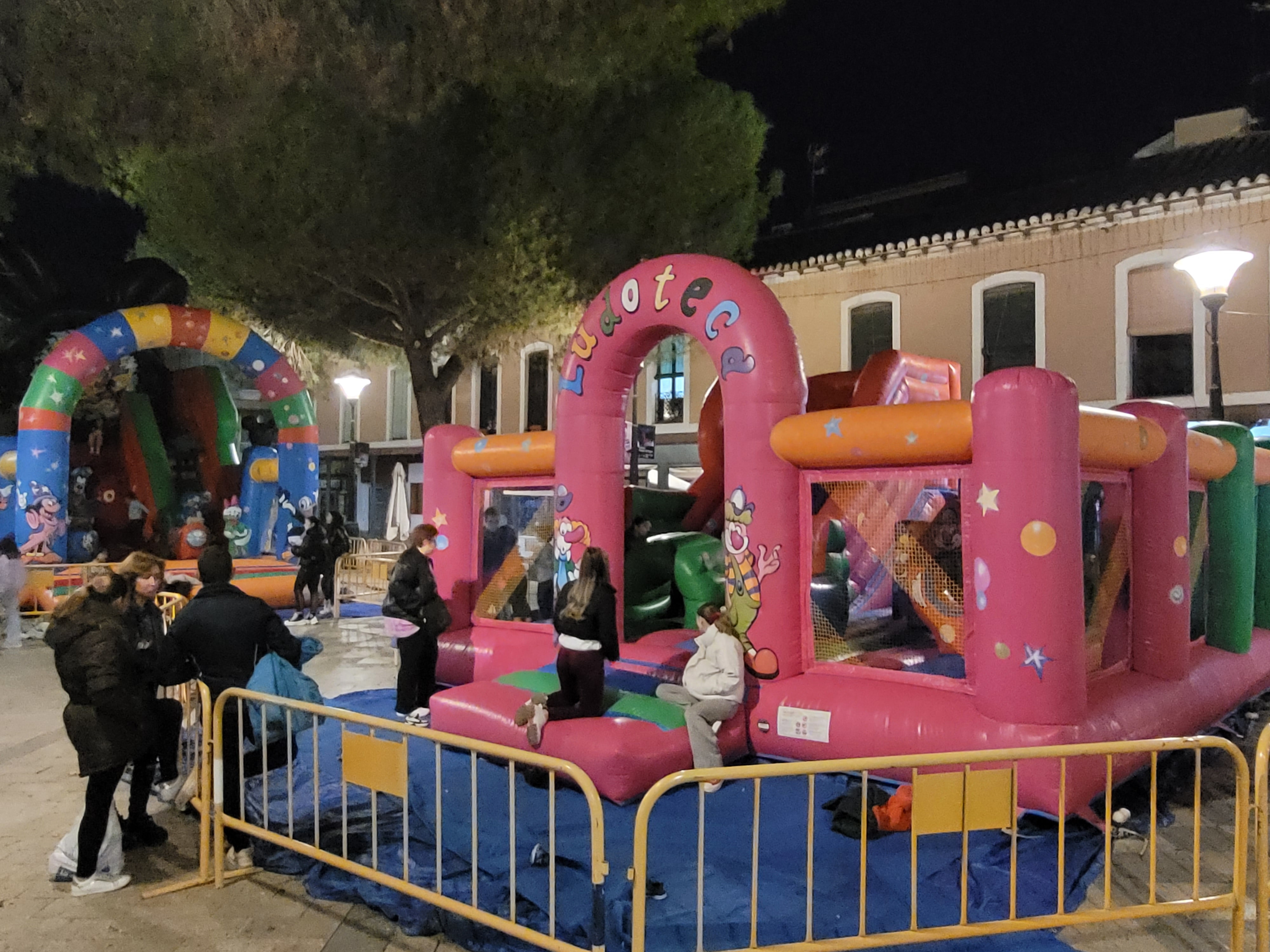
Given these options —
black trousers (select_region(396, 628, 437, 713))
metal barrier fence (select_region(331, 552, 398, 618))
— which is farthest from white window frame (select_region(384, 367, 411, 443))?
black trousers (select_region(396, 628, 437, 713))

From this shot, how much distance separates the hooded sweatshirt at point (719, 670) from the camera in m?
5.53

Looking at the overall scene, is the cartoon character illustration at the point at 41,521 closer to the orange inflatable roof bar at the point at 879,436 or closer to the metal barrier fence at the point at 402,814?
the metal barrier fence at the point at 402,814

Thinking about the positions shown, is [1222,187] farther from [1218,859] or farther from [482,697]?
[482,697]

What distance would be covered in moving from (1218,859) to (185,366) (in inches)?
700

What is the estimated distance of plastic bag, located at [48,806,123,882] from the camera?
165 inches

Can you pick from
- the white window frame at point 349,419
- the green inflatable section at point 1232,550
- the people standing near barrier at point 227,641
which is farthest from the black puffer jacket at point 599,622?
the white window frame at point 349,419

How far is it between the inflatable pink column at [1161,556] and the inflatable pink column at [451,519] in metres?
5.32

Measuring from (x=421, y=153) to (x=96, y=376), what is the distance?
222 inches

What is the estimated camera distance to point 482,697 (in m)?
6.12

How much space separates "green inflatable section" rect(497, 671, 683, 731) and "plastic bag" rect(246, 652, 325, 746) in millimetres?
1455

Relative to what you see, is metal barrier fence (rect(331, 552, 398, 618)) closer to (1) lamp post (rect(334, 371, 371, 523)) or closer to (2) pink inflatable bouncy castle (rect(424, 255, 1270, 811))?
(1) lamp post (rect(334, 371, 371, 523))

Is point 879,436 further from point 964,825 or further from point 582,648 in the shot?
point 964,825

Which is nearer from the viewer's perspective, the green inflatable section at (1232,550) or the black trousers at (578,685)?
the black trousers at (578,685)

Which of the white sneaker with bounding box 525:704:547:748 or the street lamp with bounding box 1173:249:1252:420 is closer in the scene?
the white sneaker with bounding box 525:704:547:748
